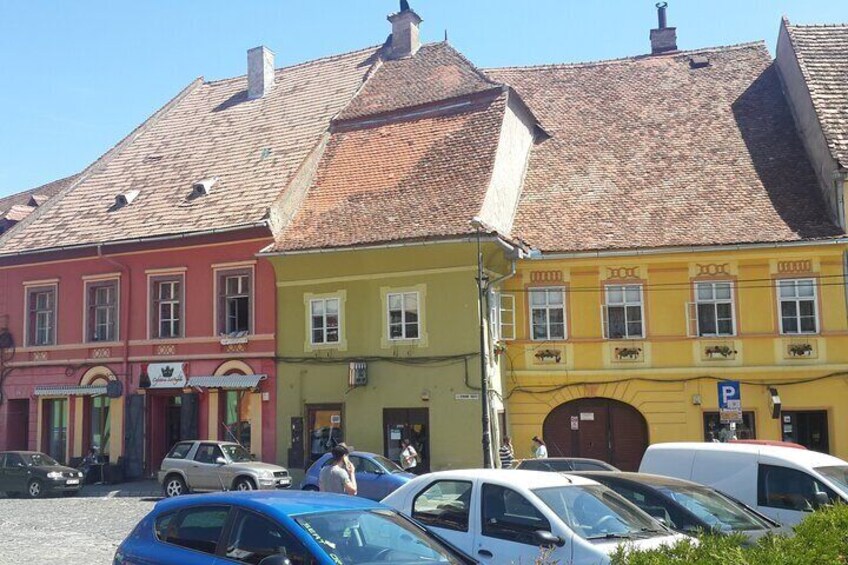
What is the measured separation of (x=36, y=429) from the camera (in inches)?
1135

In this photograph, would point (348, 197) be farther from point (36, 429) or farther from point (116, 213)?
point (36, 429)

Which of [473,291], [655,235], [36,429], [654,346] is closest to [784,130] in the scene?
[655,235]

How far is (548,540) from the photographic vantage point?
7.85 m

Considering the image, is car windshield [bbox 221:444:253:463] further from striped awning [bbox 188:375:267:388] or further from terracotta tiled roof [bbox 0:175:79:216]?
terracotta tiled roof [bbox 0:175:79:216]

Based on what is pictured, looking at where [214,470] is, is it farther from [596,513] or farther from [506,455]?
[596,513]

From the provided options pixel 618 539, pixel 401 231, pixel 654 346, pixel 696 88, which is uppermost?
pixel 696 88

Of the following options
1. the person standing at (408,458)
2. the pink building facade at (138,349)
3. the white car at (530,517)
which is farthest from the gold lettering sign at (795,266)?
the white car at (530,517)

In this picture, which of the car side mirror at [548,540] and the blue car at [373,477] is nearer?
the car side mirror at [548,540]

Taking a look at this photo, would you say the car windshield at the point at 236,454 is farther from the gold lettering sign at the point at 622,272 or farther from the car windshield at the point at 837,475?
the car windshield at the point at 837,475

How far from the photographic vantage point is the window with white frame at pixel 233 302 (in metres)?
26.7

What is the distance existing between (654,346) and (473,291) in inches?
200

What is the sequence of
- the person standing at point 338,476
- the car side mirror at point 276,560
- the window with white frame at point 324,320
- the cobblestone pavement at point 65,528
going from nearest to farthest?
1. the car side mirror at point 276,560
2. the person standing at point 338,476
3. the cobblestone pavement at point 65,528
4. the window with white frame at point 324,320

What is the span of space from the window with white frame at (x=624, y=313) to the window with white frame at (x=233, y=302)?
33.4 ft

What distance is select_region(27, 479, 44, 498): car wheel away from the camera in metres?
24.6
